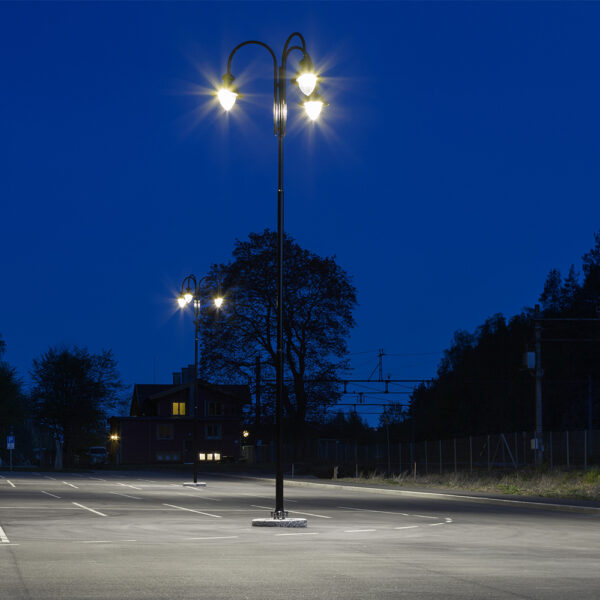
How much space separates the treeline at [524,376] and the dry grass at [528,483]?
5363cm

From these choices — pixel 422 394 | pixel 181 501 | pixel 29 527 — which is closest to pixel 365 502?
pixel 181 501

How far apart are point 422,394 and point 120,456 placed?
2690 inches

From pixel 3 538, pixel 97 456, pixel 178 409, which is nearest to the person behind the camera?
A: pixel 3 538

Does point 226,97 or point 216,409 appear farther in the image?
point 216,409

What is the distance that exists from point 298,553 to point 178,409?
287 feet

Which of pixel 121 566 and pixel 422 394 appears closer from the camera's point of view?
pixel 121 566

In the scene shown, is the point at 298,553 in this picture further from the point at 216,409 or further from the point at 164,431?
the point at 216,409

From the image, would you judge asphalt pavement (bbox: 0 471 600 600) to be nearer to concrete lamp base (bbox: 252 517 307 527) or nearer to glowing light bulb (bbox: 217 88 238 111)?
concrete lamp base (bbox: 252 517 307 527)

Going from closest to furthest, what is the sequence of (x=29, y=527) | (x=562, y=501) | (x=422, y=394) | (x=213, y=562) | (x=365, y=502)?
(x=213, y=562) → (x=29, y=527) → (x=562, y=501) → (x=365, y=502) → (x=422, y=394)

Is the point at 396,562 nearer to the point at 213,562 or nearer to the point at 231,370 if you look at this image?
the point at 213,562

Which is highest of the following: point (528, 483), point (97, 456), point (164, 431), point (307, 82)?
point (307, 82)

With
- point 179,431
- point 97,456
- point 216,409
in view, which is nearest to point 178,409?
point 179,431

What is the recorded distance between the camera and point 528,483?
118ft

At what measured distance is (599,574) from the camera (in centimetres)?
1193
